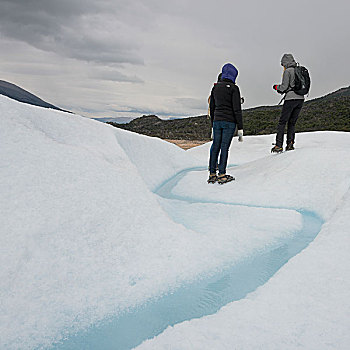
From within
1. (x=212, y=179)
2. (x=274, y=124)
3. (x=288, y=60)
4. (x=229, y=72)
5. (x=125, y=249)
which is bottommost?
(x=125, y=249)

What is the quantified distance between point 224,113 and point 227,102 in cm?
18

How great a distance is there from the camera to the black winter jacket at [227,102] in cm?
482

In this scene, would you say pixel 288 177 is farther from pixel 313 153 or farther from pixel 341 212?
pixel 341 212

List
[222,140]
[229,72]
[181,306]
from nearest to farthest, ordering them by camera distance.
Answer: [181,306] < [229,72] < [222,140]

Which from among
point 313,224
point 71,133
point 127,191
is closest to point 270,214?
point 313,224

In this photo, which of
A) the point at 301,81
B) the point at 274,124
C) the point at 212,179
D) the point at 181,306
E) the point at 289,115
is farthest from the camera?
the point at 274,124

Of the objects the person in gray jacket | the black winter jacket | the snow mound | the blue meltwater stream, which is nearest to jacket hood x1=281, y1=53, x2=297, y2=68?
the person in gray jacket

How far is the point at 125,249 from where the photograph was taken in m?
2.44

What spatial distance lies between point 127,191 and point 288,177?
2.67 meters

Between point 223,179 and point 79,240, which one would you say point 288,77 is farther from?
point 79,240

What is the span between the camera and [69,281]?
6.93 feet

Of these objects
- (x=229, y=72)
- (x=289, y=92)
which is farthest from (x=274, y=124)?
(x=229, y=72)

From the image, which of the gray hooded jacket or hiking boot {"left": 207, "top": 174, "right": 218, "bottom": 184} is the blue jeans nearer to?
hiking boot {"left": 207, "top": 174, "right": 218, "bottom": 184}

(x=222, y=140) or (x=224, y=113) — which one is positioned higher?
(x=224, y=113)
